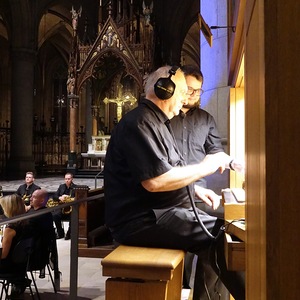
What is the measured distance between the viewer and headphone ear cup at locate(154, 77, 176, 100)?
224 centimetres

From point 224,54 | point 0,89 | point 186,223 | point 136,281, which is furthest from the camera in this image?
point 0,89

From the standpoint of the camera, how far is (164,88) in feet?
7.39

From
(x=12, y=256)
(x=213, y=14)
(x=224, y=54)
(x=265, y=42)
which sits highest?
(x=213, y=14)

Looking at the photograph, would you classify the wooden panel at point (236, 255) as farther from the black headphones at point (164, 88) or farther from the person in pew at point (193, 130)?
the person in pew at point (193, 130)

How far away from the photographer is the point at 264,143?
0.86 meters

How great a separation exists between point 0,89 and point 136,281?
23.2 meters

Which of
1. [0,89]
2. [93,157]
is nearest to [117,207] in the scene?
[93,157]

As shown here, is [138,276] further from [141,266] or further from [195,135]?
[195,135]

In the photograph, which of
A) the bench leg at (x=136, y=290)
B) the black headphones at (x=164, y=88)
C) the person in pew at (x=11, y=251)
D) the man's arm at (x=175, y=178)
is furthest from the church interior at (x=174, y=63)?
the person in pew at (x=11, y=251)

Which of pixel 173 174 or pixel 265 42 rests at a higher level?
pixel 265 42

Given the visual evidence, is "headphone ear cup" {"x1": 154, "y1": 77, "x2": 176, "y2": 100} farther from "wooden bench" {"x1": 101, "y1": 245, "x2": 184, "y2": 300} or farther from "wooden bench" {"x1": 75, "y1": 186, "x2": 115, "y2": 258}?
"wooden bench" {"x1": 75, "y1": 186, "x2": 115, "y2": 258}

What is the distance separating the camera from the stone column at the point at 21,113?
54.3ft

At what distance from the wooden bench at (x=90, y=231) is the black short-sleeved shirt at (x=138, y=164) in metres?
3.71

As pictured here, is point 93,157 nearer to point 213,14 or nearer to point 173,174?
point 213,14
